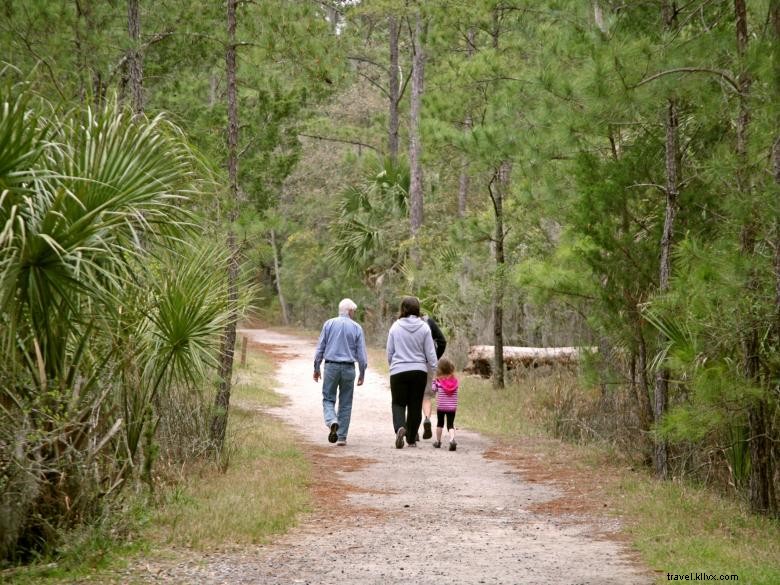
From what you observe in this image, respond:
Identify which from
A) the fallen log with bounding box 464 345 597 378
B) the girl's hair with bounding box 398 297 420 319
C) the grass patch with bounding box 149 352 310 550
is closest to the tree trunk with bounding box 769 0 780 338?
the grass patch with bounding box 149 352 310 550

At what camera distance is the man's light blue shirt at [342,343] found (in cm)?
1217

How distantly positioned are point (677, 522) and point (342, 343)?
17.9 feet

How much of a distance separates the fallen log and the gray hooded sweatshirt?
6.61 meters

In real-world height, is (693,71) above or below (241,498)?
above

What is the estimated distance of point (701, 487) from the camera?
9922mm

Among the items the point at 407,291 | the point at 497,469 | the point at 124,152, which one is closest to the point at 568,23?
the point at 497,469

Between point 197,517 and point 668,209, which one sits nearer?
point 197,517

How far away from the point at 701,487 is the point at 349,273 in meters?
23.7

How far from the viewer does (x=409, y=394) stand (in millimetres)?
12156

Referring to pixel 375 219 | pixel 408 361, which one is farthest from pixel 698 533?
pixel 375 219

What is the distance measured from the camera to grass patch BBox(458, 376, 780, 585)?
20.8ft

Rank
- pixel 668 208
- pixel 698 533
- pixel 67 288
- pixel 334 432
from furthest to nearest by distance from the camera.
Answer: pixel 334 432
pixel 668 208
pixel 698 533
pixel 67 288

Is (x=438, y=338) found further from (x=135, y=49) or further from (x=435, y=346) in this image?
(x=135, y=49)

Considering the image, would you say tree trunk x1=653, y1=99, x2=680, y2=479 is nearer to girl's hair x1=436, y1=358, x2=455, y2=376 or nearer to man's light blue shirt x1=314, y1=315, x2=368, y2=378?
girl's hair x1=436, y1=358, x2=455, y2=376
